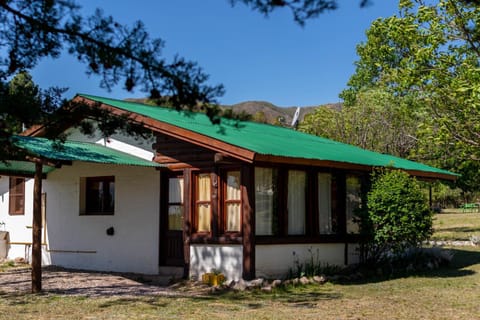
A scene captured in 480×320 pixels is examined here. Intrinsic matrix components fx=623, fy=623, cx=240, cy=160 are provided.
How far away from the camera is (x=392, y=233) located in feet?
44.3

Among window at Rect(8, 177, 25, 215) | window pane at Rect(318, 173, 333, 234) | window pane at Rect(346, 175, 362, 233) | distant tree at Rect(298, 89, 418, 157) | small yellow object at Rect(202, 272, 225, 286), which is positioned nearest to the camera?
small yellow object at Rect(202, 272, 225, 286)

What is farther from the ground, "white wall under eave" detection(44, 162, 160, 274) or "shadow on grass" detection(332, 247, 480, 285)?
"white wall under eave" detection(44, 162, 160, 274)

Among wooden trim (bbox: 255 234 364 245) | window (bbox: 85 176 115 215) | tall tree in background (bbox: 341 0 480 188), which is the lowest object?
wooden trim (bbox: 255 234 364 245)

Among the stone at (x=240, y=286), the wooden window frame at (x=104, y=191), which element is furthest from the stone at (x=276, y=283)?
the wooden window frame at (x=104, y=191)

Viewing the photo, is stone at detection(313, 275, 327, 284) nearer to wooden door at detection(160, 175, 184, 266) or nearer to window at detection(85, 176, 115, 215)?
wooden door at detection(160, 175, 184, 266)

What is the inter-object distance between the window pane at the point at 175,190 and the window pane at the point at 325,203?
3.20 metres

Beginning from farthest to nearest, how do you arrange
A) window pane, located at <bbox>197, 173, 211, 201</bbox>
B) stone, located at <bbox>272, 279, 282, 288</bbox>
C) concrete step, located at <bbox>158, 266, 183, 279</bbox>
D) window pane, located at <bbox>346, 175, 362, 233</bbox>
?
window pane, located at <bbox>346, 175, 362, 233</bbox> → concrete step, located at <bbox>158, 266, 183, 279</bbox> → window pane, located at <bbox>197, 173, 211, 201</bbox> → stone, located at <bbox>272, 279, 282, 288</bbox>

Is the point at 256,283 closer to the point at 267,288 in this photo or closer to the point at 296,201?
the point at 267,288

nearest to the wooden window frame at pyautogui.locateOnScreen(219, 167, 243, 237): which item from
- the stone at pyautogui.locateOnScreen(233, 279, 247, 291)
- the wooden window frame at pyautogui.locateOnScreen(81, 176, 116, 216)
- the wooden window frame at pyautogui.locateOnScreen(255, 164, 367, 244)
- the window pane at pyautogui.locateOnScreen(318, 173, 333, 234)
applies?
the wooden window frame at pyautogui.locateOnScreen(255, 164, 367, 244)

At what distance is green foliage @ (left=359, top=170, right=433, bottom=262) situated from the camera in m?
13.4

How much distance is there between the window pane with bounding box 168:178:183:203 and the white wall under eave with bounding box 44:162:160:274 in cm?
29

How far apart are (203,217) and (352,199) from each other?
4.09m

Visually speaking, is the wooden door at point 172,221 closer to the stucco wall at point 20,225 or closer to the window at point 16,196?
the stucco wall at point 20,225

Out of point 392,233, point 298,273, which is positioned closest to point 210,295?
point 298,273
